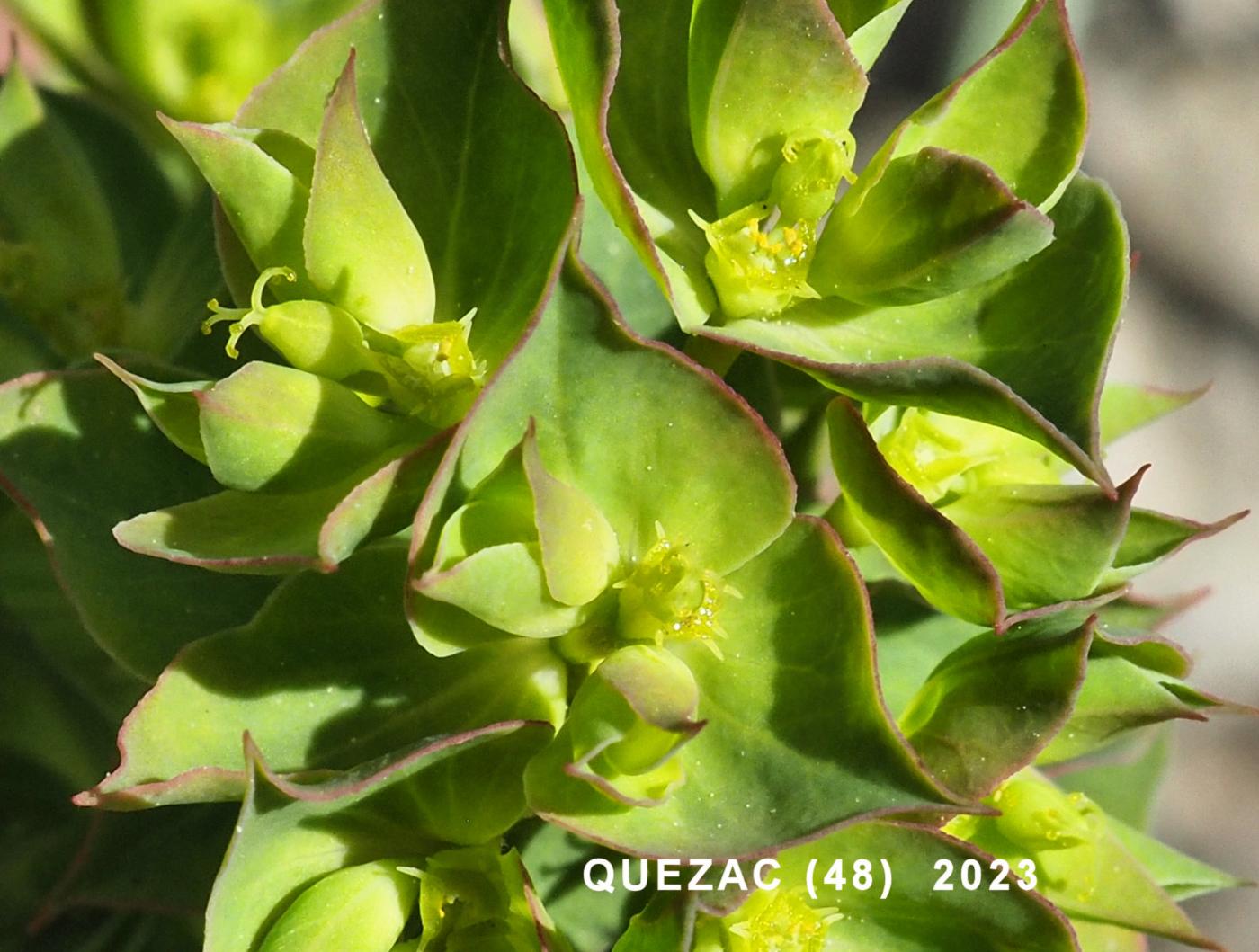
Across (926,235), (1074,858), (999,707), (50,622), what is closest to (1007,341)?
(926,235)

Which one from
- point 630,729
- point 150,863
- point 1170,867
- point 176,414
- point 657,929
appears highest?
point 176,414

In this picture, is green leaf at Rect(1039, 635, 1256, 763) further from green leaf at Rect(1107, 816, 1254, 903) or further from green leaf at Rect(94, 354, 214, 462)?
green leaf at Rect(94, 354, 214, 462)

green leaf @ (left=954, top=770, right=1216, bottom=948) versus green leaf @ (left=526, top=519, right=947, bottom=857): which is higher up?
green leaf @ (left=526, top=519, right=947, bottom=857)

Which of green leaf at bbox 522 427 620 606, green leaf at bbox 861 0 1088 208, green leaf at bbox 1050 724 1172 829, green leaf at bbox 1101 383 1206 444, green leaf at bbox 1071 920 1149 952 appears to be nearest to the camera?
green leaf at bbox 522 427 620 606

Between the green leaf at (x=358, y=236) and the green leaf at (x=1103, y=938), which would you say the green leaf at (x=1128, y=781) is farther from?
the green leaf at (x=358, y=236)

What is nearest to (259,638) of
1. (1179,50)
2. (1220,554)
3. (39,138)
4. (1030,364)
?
(1030,364)

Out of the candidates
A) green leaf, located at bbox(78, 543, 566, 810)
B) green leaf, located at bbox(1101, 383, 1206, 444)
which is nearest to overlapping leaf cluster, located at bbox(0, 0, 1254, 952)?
green leaf, located at bbox(78, 543, 566, 810)

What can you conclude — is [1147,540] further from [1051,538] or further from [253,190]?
[253,190]
